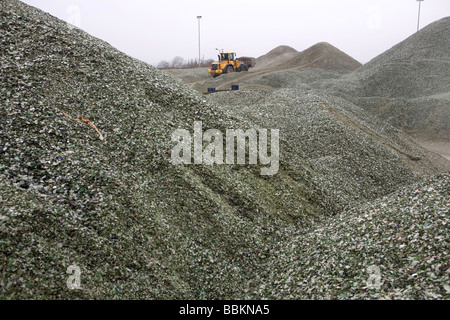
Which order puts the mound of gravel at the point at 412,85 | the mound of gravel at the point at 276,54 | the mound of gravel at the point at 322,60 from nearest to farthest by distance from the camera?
the mound of gravel at the point at 412,85 < the mound of gravel at the point at 322,60 < the mound of gravel at the point at 276,54

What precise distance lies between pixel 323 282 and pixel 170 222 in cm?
247

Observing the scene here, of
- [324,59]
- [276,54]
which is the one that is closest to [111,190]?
[324,59]

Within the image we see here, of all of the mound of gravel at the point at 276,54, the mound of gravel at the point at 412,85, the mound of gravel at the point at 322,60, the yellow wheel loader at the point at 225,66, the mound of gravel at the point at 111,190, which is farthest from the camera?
the mound of gravel at the point at 276,54

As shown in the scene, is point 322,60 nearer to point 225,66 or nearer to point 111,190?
point 225,66

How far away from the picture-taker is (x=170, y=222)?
5.61 metres

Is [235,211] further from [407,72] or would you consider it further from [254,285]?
[407,72]

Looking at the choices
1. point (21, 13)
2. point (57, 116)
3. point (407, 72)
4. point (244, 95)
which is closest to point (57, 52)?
point (21, 13)

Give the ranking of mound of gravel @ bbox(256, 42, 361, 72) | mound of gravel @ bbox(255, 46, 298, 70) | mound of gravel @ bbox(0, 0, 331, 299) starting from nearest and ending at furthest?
mound of gravel @ bbox(0, 0, 331, 299) → mound of gravel @ bbox(256, 42, 361, 72) → mound of gravel @ bbox(255, 46, 298, 70)

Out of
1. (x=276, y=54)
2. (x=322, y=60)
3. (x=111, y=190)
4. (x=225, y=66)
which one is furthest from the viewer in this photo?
(x=276, y=54)

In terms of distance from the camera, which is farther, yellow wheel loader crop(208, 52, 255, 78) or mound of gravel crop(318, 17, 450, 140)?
yellow wheel loader crop(208, 52, 255, 78)

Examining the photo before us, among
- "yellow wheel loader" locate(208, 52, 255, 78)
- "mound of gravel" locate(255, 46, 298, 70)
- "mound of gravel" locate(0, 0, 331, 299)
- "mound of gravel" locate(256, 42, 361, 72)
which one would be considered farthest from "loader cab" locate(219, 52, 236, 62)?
"mound of gravel" locate(0, 0, 331, 299)

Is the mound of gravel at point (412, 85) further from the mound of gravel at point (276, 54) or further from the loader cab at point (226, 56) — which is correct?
the mound of gravel at point (276, 54)

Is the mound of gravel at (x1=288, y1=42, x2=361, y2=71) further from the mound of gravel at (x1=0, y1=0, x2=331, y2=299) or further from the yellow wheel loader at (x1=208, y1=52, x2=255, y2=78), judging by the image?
the mound of gravel at (x1=0, y1=0, x2=331, y2=299)

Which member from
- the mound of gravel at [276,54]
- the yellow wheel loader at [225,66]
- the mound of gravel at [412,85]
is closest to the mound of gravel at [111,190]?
the mound of gravel at [412,85]
